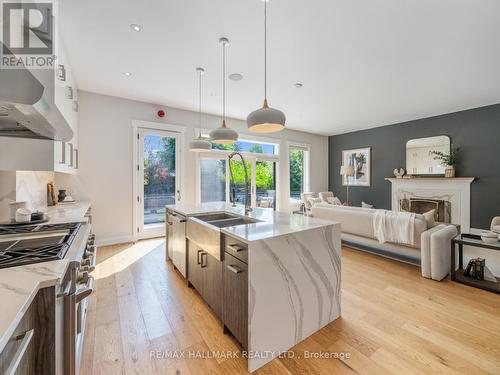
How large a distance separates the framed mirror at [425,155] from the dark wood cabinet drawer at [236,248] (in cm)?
608

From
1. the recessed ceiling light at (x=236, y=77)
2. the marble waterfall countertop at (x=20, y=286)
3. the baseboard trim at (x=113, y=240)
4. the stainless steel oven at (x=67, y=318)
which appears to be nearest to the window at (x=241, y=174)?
the baseboard trim at (x=113, y=240)

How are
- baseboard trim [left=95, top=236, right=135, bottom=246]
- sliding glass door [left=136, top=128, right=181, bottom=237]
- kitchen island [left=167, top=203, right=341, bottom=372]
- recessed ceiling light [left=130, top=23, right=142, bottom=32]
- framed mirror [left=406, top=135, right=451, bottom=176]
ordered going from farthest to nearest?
framed mirror [left=406, top=135, right=451, bottom=176], sliding glass door [left=136, top=128, right=181, bottom=237], baseboard trim [left=95, top=236, right=135, bottom=246], recessed ceiling light [left=130, top=23, right=142, bottom=32], kitchen island [left=167, top=203, right=341, bottom=372]

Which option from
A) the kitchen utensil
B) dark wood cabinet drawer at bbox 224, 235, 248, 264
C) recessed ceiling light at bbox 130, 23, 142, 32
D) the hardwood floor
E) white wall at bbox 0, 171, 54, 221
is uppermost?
recessed ceiling light at bbox 130, 23, 142, 32

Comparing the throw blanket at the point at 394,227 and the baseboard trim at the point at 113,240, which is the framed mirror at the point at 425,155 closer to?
the throw blanket at the point at 394,227

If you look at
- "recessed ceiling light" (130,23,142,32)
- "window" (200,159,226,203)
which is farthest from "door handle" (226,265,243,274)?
"window" (200,159,226,203)

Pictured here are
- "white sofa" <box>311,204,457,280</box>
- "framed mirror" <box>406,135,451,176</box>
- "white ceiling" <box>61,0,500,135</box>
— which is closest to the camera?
"white ceiling" <box>61,0,500,135</box>

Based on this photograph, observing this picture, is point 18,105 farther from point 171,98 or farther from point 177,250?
point 171,98

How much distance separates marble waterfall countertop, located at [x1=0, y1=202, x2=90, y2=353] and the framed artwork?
24.4 feet

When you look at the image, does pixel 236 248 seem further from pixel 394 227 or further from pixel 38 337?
pixel 394 227

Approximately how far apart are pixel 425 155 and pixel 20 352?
7.29 m

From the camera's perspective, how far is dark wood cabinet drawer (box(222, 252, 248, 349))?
4.97ft

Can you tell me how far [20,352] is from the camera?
28.1 inches

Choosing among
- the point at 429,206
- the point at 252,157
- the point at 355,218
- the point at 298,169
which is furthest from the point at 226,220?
the point at 429,206

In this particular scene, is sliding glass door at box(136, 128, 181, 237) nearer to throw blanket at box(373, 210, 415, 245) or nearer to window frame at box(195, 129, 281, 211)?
window frame at box(195, 129, 281, 211)
